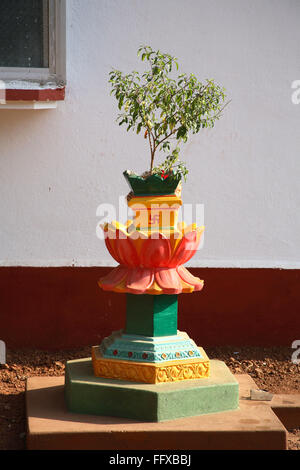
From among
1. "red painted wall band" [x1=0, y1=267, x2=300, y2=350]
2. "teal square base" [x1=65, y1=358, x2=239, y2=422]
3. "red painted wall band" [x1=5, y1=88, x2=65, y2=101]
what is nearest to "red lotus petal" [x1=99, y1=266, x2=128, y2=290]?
"teal square base" [x1=65, y1=358, x2=239, y2=422]

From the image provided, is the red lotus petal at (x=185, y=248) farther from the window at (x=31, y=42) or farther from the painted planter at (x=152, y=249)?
the window at (x=31, y=42)

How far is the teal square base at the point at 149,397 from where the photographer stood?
3.49 m

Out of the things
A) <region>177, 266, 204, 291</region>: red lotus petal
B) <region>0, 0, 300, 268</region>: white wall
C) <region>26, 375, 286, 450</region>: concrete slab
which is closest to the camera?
<region>26, 375, 286, 450</region>: concrete slab

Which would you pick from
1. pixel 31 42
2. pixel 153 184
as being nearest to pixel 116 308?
pixel 153 184

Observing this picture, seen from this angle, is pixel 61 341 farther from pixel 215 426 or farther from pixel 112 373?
pixel 215 426

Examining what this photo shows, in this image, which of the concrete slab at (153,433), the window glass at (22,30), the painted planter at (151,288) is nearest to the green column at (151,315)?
the painted planter at (151,288)

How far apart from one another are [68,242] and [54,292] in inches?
13.3

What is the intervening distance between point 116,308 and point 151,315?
1124mm

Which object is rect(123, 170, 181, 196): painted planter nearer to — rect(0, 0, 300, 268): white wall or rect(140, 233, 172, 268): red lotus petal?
rect(140, 233, 172, 268): red lotus petal

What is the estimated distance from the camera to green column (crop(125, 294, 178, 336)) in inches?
145

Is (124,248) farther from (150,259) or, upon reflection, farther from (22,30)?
(22,30)

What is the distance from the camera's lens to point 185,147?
4.73m

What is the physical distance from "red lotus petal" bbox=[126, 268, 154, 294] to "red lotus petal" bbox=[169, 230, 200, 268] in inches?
5.2

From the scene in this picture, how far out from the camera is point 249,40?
4699 millimetres
